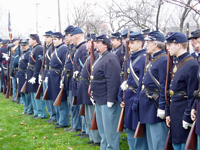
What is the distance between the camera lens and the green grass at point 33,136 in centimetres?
651

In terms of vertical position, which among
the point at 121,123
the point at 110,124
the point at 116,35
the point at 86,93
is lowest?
the point at 110,124

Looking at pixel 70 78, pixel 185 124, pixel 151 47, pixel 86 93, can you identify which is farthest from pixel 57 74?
pixel 185 124

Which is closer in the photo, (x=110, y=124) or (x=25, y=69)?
(x=110, y=124)

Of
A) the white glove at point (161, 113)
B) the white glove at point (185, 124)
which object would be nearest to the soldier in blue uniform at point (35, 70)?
the white glove at point (161, 113)

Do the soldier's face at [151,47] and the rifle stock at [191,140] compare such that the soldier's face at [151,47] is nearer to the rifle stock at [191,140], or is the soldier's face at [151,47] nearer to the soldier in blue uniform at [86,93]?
the rifle stock at [191,140]

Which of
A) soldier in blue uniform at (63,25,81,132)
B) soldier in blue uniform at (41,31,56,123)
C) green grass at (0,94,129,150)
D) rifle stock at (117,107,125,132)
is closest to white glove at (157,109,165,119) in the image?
rifle stock at (117,107,125,132)

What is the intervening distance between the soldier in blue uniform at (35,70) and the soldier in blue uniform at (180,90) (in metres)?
5.84

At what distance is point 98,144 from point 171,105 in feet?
9.44

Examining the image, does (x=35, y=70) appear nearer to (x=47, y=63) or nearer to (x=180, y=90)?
(x=47, y=63)

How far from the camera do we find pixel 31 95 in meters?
9.63

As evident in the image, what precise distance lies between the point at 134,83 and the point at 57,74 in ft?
11.8

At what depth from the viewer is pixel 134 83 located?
Answer: 15.9ft

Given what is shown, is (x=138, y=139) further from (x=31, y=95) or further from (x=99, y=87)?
(x=31, y=95)

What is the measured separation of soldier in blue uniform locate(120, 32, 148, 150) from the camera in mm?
4777
